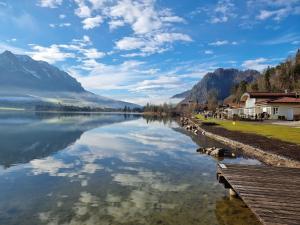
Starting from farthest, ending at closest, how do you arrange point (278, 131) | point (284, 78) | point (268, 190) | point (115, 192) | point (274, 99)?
point (284, 78)
point (274, 99)
point (278, 131)
point (115, 192)
point (268, 190)

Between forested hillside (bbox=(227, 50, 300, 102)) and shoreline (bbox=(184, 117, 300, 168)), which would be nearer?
shoreline (bbox=(184, 117, 300, 168))

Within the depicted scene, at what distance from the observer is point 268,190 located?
1175cm

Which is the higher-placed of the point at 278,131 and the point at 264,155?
the point at 278,131

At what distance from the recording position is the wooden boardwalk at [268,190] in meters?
9.02

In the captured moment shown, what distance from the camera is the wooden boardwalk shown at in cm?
902

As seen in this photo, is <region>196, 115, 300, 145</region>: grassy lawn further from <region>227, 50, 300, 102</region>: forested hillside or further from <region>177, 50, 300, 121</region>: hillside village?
<region>227, 50, 300, 102</region>: forested hillside

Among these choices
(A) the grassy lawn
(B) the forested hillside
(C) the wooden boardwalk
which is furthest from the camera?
(B) the forested hillside

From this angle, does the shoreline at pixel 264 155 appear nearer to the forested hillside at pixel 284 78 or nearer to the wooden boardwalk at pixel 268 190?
the wooden boardwalk at pixel 268 190

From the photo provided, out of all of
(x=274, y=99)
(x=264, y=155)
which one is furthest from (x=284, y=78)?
(x=264, y=155)

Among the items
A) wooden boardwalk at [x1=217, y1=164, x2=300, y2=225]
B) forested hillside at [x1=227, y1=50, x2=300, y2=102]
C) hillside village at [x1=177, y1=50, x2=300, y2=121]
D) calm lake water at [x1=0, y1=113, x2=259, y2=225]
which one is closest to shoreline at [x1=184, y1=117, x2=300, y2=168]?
calm lake water at [x1=0, y1=113, x2=259, y2=225]

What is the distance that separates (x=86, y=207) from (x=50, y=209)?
4.84ft

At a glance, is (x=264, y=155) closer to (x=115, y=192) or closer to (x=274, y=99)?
(x=115, y=192)

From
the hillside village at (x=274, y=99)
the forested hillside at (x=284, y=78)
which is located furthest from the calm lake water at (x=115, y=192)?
the forested hillside at (x=284, y=78)

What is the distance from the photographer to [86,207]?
13.0 meters
